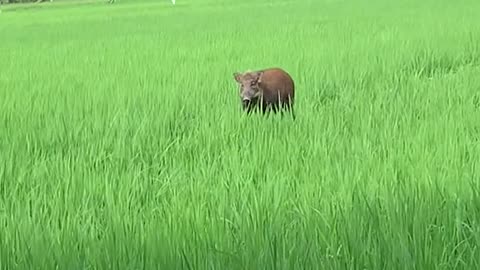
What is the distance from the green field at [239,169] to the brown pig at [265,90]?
11 centimetres

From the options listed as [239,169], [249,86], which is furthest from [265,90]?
[239,169]

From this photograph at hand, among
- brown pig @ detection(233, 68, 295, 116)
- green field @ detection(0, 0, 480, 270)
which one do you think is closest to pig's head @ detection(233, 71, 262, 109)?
brown pig @ detection(233, 68, 295, 116)

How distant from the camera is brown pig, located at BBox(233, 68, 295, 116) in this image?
340 cm

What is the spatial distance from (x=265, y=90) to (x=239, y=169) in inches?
47.6

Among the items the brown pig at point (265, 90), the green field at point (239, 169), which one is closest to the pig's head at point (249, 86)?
the brown pig at point (265, 90)

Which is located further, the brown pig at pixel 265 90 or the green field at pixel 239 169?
the brown pig at pixel 265 90

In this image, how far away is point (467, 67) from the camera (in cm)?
505

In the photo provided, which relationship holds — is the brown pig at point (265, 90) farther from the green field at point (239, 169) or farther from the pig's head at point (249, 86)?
the green field at point (239, 169)

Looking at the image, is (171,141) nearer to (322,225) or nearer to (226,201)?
(226,201)

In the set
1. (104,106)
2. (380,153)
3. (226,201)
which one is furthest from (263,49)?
(226,201)

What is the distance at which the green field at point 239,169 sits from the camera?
1.54m

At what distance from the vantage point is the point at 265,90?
11.5 feet

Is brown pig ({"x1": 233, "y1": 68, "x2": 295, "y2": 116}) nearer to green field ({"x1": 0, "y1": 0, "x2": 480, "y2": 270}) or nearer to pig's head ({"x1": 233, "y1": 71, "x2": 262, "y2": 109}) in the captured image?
pig's head ({"x1": 233, "y1": 71, "x2": 262, "y2": 109})

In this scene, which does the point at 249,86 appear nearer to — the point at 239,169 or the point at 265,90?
the point at 265,90
